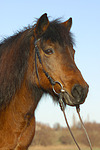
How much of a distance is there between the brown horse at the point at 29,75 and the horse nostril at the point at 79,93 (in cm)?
21

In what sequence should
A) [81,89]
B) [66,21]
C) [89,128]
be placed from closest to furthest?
[81,89]
[66,21]
[89,128]

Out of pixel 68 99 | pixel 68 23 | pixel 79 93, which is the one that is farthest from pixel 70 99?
pixel 68 23

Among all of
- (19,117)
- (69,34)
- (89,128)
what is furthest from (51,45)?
(89,128)

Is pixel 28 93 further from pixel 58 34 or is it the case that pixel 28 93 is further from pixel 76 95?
pixel 58 34

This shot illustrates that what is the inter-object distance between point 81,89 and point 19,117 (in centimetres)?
121

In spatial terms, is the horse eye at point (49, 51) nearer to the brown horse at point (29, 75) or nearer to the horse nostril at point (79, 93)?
the brown horse at point (29, 75)

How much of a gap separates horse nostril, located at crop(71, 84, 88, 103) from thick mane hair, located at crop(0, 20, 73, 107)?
88cm

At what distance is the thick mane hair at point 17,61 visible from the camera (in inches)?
170

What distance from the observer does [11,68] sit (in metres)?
4.38

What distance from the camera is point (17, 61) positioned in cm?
439

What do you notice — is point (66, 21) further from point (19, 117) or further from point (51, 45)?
point (19, 117)

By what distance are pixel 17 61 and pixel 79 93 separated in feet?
4.16

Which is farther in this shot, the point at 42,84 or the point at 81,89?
the point at 42,84

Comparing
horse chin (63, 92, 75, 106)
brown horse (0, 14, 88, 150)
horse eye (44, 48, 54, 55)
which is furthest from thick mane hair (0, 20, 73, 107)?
horse chin (63, 92, 75, 106)
